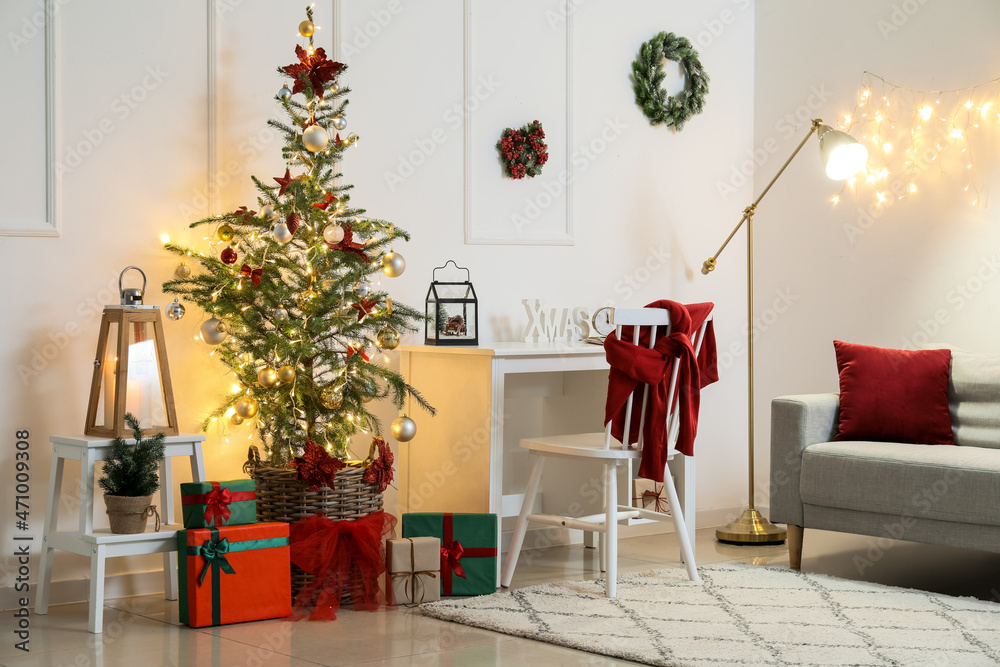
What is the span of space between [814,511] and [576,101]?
1.82m

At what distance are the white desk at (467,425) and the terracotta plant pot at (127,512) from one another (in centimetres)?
97

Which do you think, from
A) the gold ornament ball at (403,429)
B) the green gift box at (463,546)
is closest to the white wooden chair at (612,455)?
the green gift box at (463,546)

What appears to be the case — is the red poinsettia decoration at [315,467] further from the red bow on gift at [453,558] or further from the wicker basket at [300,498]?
the red bow on gift at [453,558]

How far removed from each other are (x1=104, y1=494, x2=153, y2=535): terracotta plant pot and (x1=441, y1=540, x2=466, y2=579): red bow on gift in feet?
2.81

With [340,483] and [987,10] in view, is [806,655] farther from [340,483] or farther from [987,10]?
[987,10]

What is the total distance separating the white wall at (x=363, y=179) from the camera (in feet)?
10.3

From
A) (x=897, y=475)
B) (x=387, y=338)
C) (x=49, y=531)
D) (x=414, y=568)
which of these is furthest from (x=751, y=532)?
(x=49, y=531)

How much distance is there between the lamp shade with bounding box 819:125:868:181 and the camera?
12.5 ft

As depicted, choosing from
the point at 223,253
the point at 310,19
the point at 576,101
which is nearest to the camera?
the point at 223,253

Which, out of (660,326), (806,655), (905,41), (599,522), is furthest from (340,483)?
(905,41)

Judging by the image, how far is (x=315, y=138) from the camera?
10.2 ft

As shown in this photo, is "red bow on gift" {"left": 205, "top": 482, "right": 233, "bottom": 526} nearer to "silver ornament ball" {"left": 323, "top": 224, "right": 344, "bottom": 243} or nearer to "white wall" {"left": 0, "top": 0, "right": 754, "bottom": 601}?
"white wall" {"left": 0, "top": 0, "right": 754, "bottom": 601}

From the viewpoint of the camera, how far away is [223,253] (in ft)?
10.2

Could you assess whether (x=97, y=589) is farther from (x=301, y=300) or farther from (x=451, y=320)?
(x=451, y=320)
